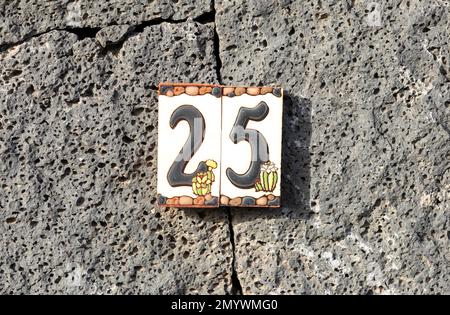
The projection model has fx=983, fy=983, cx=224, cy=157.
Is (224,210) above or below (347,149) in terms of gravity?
below

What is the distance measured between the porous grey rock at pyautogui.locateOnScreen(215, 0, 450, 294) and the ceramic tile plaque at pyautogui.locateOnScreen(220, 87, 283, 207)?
0.06 metres

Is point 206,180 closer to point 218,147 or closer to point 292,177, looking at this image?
point 218,147

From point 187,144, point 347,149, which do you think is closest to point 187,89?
point 187,144

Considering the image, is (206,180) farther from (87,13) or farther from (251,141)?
(87,13)

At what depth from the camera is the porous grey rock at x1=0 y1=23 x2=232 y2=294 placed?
88.6 inches

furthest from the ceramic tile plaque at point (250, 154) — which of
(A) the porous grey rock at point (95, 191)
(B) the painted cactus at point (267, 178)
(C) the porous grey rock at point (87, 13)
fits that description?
(C) the porous grey rock at point (87, 13)

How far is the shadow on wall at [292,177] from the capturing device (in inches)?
88.7

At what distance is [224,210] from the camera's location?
89.0 inches

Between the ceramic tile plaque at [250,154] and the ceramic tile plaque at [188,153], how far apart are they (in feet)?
0.07

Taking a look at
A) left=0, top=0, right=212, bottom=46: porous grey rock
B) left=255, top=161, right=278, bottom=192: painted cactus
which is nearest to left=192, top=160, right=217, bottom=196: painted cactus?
left=255, top=161, right=278, bottom=192: painted cactus

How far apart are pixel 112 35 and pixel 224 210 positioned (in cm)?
48

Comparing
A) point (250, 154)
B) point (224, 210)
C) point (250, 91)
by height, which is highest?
point (250, 91)

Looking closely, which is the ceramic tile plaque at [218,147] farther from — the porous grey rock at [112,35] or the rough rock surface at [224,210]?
the porous grey rock at [112,35]

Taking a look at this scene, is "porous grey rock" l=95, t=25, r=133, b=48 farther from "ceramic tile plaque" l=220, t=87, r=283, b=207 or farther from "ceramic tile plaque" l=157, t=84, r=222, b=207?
"ceramic tile plaque" l=220, t=87, r=283, b=207
